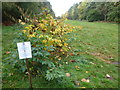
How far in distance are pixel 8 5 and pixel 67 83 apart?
899cm

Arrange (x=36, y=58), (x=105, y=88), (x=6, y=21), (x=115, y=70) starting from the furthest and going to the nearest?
(x=6, y=21) < (x=115, y=70) < (x=105, y=88) < (x=36, y=58)

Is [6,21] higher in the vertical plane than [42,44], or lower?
higher

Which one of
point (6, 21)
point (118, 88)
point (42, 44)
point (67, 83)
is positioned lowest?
point (118, 88)

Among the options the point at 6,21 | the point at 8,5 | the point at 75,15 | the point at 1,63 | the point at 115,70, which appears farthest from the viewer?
the point at 75,15

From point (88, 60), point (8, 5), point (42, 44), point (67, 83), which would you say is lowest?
point (67, 83)

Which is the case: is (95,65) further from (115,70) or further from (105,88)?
(105,88)

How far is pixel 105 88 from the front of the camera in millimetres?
2674

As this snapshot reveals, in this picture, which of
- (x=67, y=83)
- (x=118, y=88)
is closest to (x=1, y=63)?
(x=67, y=83)

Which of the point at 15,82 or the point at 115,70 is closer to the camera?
the point at 15,82

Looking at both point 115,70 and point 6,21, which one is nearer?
point 115,70

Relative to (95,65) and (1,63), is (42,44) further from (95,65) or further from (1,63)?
(95,65)

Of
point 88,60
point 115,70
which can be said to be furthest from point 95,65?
point 115,70

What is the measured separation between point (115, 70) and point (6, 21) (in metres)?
10.9

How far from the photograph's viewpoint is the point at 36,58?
247cm
